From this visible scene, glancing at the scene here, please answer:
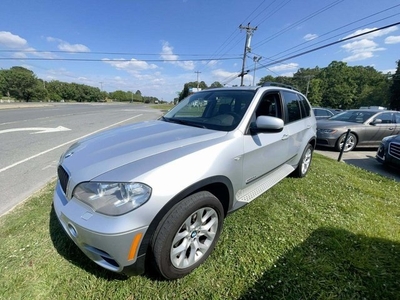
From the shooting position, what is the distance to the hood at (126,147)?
67.2 inches

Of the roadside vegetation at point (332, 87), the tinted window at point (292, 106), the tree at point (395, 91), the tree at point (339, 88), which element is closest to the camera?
the tinted window at point (292, 106)

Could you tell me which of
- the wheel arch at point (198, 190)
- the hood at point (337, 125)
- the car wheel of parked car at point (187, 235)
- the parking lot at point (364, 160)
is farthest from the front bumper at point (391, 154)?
the car wheel of parked car at point (187, 235)

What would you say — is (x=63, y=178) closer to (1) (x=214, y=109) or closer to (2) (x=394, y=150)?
(1) (x=214, y=109)

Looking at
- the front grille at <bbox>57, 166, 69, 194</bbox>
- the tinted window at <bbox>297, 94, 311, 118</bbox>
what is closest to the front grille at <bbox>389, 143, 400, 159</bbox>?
the tinted window at <bbox>297, 94, 311, 118</bbox>

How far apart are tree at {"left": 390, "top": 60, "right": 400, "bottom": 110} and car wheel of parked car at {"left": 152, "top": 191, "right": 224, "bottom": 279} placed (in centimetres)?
6414

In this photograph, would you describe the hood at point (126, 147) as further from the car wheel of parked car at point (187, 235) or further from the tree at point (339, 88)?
the tree at point (339, 88)

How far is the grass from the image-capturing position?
1765 mm

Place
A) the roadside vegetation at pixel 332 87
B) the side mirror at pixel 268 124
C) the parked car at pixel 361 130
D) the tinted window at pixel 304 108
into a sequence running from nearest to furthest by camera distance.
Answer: the side mirror at pixel 268 124 < the tinted window at pixel 304 108 < the parked car at pixel 361 130 < the roadside vegetation at pixel 332 87

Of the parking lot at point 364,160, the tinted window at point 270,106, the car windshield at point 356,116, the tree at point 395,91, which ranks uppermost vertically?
the tree at point 395,91

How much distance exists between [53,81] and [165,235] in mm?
110685

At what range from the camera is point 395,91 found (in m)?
46.7

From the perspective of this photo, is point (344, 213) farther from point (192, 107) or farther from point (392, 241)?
point (192, 107)

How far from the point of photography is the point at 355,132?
7340 millimetres

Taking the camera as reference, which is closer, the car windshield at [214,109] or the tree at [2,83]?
→ the car windshield at [214,109]
